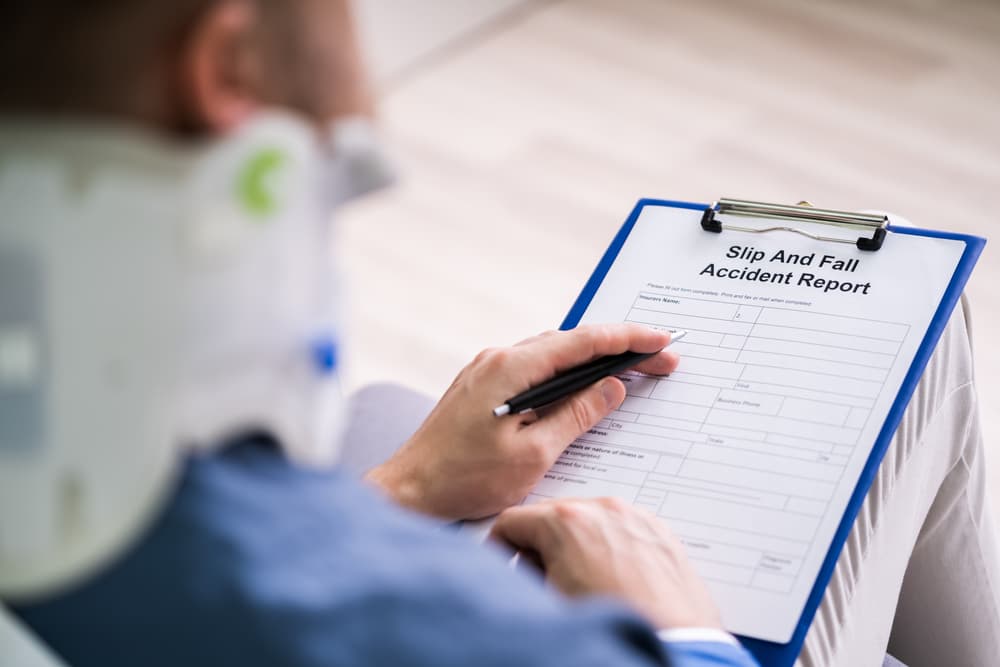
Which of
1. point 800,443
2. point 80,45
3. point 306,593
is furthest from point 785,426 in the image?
point 80,45

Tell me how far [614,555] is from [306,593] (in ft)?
0.92

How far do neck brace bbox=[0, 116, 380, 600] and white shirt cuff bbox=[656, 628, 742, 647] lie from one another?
282mm

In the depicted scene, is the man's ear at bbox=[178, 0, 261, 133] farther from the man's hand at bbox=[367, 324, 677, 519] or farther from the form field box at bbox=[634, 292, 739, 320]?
the form field box at bbox=[634, 292, 739, 320]

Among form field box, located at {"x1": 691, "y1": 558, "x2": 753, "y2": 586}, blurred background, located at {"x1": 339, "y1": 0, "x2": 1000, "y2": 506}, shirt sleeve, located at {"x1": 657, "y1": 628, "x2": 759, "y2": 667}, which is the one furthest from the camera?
blurred background, located at {"x1": 339, "y1": 0, "x2": 1000, "y2": 506}

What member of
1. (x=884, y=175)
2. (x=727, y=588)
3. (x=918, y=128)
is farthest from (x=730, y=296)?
(x=918, y=128)

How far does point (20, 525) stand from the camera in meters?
0.43

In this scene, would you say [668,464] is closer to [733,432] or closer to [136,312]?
[733,432]

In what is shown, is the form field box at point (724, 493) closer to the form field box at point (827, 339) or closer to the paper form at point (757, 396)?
the paper form at point (757, 396)

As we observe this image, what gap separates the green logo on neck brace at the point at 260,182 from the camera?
1.38 feet

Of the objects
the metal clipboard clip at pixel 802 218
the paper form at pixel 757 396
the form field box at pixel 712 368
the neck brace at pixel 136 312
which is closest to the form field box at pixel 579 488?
the paper form at pixel 757 396

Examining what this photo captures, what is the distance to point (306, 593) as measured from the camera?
1.49 feet

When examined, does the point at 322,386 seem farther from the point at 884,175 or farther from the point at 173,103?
the point at 884,175

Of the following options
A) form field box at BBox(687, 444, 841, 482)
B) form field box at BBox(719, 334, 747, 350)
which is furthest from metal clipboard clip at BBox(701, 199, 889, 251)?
form field box at BBox(687, 444, 841, 482)

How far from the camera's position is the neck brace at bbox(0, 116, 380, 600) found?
400 mm
